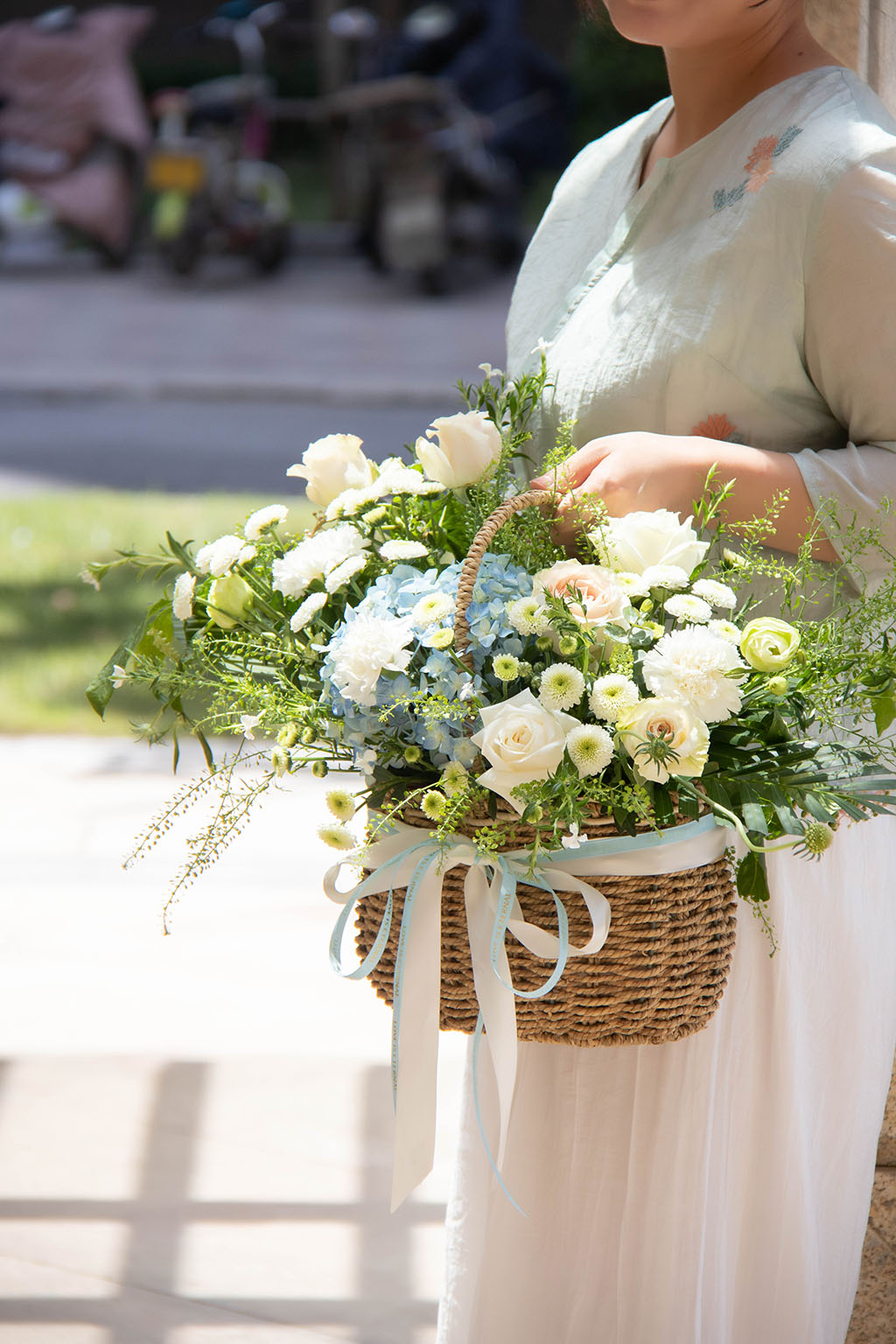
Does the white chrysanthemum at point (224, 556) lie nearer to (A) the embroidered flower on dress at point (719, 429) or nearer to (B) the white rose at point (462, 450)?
(B) the white rose at point (462, 450)

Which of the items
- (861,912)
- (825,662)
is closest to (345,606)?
(825,662)

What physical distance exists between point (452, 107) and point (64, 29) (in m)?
3.32

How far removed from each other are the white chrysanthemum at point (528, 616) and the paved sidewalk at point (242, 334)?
713cm

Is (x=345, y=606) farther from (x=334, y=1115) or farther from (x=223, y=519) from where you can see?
(x=223, y=519)

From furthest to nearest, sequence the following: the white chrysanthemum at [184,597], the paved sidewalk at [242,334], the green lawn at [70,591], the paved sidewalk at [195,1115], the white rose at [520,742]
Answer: the paved sidewalk at [242,334] → the green lawn at [70,591] → the paved sidewalk at [195,1115] → the white chrysanthemum at [184,597] → the white rose at [520,742]

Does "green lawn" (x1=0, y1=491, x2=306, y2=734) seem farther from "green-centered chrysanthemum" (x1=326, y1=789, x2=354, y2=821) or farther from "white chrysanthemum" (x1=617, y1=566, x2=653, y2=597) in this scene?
"white chrysanthemum" (x1=617, y1=566, x2=653, y2=597)

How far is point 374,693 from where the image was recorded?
121 cm

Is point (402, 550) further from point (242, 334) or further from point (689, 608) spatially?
point (242, 334)

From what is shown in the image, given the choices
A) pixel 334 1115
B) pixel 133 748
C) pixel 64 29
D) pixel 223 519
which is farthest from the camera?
pixel 64 29

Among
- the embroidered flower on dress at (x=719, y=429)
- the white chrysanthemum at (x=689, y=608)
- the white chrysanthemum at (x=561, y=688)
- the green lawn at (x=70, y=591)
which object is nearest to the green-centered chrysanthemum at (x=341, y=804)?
the white chrysanthemum at (x=561, y=688)

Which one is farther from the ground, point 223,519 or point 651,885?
point 651,885

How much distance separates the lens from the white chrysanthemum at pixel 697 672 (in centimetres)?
116

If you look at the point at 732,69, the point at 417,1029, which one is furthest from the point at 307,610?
the point at 732,69

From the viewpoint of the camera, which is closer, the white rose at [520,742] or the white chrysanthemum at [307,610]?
the white rose at [520,742]
